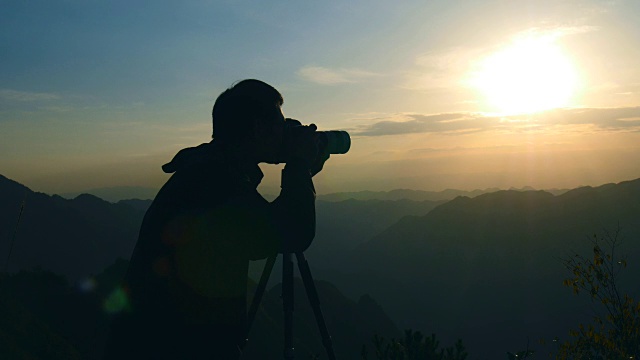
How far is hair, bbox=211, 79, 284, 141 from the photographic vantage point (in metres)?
2.59

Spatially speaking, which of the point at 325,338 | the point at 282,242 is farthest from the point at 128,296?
the point at 325,338

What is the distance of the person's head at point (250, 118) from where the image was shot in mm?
2590

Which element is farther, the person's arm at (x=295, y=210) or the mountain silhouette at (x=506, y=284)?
the mountain silhouette at (x=506, y=284)

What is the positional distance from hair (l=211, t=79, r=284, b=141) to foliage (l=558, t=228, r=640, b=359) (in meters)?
3.47

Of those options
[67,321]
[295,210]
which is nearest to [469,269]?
[67,321]

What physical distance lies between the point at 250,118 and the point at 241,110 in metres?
0.06

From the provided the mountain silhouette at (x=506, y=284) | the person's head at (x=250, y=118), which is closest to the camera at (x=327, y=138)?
the person's head at (x=250, y=118)

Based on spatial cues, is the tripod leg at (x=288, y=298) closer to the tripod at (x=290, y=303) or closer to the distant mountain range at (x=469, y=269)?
the tripod at (x=290, y=303)

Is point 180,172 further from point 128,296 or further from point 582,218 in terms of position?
point 582,218

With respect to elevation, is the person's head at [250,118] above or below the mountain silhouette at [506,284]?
above

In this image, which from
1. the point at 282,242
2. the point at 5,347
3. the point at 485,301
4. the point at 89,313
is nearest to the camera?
the point at 282,242

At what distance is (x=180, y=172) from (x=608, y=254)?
4458 mm

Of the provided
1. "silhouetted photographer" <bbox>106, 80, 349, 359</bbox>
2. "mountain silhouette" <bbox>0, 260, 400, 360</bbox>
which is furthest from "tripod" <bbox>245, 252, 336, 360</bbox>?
"mountain silhouette" <bbox>0, 260, 400, 360</bbox>

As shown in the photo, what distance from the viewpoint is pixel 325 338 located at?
3.58 meters
